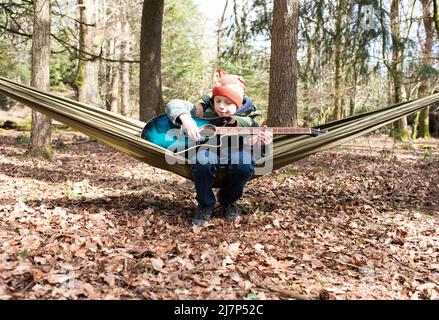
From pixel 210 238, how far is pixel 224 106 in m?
0.79

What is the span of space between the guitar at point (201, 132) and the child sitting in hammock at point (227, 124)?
0.05 metres

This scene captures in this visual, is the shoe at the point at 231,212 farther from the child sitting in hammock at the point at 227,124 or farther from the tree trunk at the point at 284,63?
the tree trunk at the point at 284,63

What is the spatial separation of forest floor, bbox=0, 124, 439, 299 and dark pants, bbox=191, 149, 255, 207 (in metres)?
0.23

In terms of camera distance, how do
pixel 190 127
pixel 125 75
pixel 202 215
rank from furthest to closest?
pixel 125 75, pixel 202 215, pixel 190 127

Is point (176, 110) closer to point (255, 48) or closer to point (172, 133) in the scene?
point (172, 133)

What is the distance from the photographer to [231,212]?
2828mm

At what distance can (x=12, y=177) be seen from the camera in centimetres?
355

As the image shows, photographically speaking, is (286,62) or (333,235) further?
(286,62)

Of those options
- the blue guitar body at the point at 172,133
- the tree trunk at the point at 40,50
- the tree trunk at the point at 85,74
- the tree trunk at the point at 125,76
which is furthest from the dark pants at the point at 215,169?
the tree trunk at the point at 125,76

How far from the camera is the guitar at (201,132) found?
2527mm

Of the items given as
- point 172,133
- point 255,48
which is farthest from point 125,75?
point 172,133

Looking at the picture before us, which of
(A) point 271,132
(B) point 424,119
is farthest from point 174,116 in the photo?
(B) point 424,119

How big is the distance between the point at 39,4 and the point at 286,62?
2501 mm
